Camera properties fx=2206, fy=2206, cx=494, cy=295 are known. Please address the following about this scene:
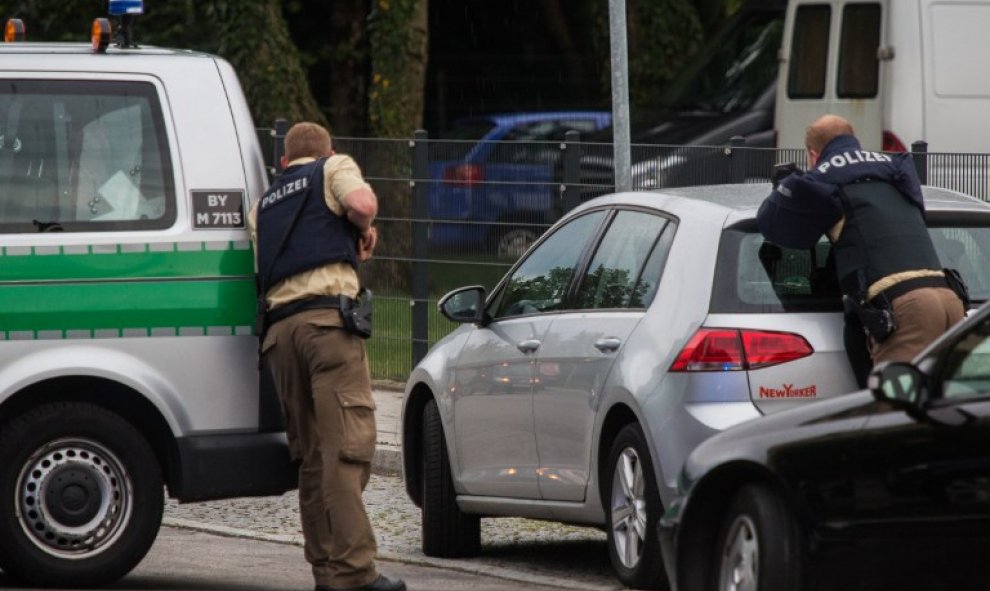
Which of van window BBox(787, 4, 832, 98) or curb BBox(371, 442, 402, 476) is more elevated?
van window BBox(787, 4, 832, 98)

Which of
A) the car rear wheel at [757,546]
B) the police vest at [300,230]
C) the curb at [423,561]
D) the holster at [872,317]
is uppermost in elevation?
the police vest at [300,230]

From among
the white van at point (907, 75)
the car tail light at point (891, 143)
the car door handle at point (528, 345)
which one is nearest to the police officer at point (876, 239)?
the car door handle at point (528, 345)

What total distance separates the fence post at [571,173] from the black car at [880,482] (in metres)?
7.98

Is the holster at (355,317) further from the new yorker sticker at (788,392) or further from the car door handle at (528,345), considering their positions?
the new yorker sticker at (788,392)

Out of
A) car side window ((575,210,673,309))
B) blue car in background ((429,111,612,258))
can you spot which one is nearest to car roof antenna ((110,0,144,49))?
car side window ((575,210,673,309))

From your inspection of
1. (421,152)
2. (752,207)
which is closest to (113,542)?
(752,207)

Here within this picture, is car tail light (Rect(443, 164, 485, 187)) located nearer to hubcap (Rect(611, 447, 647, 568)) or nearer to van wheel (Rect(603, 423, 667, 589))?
van wheel (Rect(603, 423, 667, 589))

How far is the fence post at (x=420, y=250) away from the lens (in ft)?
50.0

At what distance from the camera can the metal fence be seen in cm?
1370

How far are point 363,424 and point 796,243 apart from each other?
168 centimetres

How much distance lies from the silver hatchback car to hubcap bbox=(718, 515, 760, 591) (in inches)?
40.9

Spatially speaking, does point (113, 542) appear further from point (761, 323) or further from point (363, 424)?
point (761, 323)

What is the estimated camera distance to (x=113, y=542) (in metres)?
8.11

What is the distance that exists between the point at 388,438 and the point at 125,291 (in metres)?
5.06
